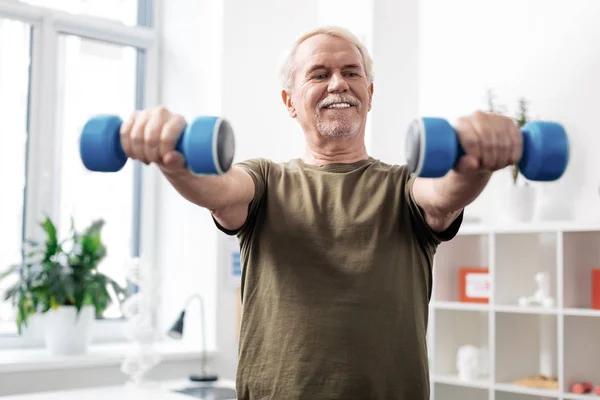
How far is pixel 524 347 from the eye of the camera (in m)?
3.27

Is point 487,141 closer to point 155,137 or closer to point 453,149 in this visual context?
point 453,149

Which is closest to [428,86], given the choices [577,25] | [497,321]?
[577,25]

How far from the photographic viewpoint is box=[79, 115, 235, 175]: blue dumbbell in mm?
A: 1030

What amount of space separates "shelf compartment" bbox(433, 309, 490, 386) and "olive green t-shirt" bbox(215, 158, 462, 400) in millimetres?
2052

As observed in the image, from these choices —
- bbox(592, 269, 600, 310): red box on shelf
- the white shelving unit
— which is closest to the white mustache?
the white shelving unit

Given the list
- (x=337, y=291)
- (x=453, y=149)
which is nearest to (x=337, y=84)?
(x=337, y=291)

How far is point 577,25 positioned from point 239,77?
1.54m

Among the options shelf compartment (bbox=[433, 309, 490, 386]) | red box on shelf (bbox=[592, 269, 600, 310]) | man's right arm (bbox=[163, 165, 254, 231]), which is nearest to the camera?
man's right arm (bbox=[163, 165, 254, 231])

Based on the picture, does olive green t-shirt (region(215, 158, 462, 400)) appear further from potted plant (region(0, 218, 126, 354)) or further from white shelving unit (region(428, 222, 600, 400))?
potted plant (region(0, 218, 126, 354))

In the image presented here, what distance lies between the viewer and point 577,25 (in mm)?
3256

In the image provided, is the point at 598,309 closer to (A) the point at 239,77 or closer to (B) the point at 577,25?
(B) the point at 577,25

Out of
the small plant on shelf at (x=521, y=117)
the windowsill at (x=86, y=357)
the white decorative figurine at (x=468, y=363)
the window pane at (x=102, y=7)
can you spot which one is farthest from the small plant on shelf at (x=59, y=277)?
the small plant on shelf at (x=521, y=117)

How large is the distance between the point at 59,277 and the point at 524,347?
6.43ft

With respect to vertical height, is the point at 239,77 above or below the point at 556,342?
above
